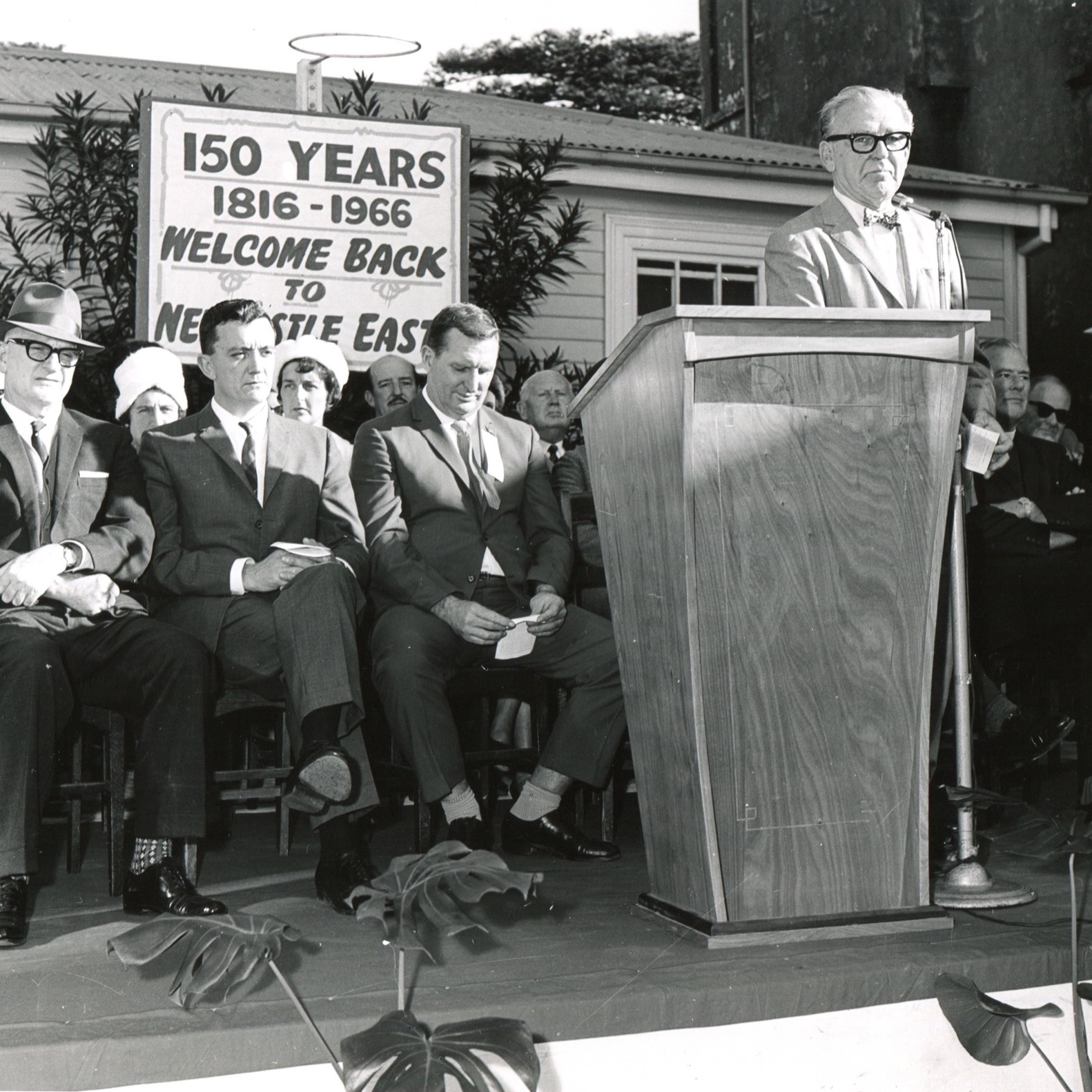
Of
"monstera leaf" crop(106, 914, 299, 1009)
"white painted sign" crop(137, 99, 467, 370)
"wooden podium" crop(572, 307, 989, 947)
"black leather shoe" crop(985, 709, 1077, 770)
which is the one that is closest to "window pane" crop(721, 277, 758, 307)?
"white painted sign" crop(137, 99, 467, 370)

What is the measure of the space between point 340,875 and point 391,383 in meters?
3.14

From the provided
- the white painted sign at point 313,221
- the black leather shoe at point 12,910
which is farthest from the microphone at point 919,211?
the white painted sign at point 313,221

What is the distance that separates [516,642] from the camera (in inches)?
160

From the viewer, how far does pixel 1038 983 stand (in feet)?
8.93

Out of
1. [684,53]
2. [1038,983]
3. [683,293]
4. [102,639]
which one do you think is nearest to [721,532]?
[1038,983]

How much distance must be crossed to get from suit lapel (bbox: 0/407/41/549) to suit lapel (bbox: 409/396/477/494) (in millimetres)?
1132

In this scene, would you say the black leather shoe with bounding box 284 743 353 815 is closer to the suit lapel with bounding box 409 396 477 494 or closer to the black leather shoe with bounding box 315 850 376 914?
the black leather shoe with bounding box 315 850 376 914

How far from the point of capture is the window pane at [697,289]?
33.0 feet

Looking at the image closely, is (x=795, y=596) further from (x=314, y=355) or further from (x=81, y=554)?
(x=314, y=355)

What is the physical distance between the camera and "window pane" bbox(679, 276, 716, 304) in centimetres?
1005

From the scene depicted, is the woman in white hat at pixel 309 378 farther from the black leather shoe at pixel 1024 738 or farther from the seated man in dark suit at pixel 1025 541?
the black leather shoe at pixel 1024 738

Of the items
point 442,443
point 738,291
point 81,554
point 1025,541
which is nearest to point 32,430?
point 81,554

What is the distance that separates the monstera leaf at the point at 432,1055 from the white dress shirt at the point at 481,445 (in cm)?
222

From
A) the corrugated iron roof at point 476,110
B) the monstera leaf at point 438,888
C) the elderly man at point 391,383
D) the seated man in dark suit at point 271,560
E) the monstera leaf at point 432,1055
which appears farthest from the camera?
the corrugated iron roof at point 476,110
